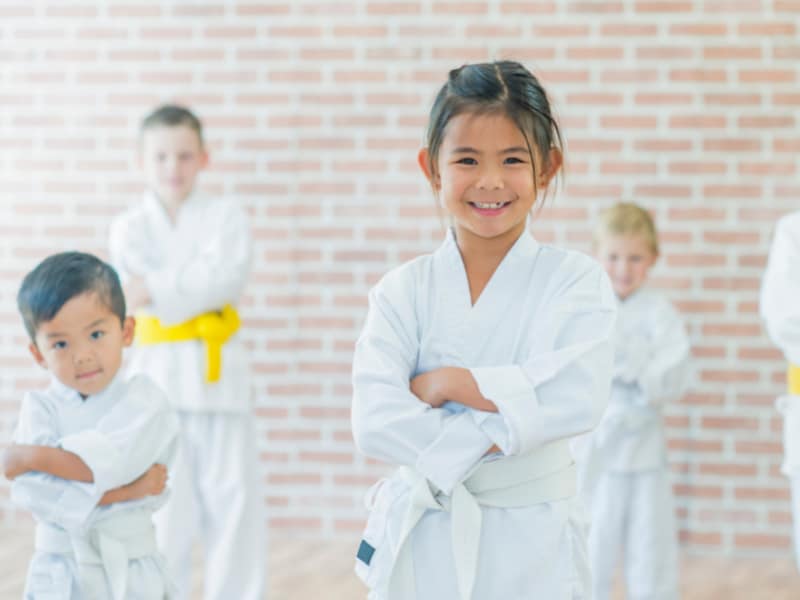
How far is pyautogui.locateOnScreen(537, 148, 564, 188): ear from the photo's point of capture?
1962 millimetres

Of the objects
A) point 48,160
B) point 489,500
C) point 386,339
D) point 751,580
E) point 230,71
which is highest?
point 230,71

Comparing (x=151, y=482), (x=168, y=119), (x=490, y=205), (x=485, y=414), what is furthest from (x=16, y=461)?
(x=168, y=119)

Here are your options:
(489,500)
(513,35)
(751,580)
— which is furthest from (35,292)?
(751,580)

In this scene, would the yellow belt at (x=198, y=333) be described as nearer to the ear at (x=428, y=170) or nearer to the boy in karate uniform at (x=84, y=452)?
the boy in karate uniform at (x=84, y=452)

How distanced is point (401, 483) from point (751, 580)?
2181 millimetres

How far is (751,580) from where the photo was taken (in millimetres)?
3666

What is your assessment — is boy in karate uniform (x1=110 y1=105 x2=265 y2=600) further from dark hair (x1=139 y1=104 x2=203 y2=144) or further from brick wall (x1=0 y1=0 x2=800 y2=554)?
brick wall (x1=0 y1=0 x2=800 y2=554)

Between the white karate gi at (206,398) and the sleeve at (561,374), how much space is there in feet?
4.78

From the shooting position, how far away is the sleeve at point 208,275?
10.1 feet

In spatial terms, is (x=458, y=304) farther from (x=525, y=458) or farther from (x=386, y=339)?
(x=525, y=458)

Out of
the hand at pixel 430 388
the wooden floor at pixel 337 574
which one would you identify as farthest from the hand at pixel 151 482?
the wooden floor at pixel 337 574

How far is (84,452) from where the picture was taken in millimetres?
2082

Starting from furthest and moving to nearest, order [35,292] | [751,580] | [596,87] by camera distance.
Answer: [596,87] < [751,580] < [35,292]

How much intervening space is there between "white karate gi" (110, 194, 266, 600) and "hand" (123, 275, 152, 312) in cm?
3
